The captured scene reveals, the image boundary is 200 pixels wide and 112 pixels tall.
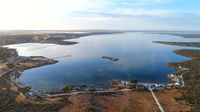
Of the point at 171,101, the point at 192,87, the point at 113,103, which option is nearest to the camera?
the point at 113,103

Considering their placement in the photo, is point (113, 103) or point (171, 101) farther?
point (171, 101)

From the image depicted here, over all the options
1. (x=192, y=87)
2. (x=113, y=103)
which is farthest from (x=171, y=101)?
(x=113, y=103)

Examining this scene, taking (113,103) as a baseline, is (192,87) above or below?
above

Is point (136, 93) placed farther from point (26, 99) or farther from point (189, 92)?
point (26, 99)

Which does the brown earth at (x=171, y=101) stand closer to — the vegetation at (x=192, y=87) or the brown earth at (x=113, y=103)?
the vegetation at (x=192, y=87)

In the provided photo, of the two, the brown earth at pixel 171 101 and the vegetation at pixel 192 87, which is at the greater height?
the vegetation at pixel 192 87

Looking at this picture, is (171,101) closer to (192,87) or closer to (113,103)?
(192,87)

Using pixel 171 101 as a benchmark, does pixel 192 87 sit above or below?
above

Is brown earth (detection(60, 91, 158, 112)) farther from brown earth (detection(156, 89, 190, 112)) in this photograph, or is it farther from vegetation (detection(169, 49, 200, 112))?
vegetation (detection(169, 49, 200, 112))

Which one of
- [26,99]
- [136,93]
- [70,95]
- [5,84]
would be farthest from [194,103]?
[5,84]

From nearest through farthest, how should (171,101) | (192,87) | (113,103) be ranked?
1. (113,103)
2. (171,101)
3. (192,87)

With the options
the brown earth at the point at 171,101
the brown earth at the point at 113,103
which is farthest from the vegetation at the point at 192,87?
the brown earth at the point at 113,103
